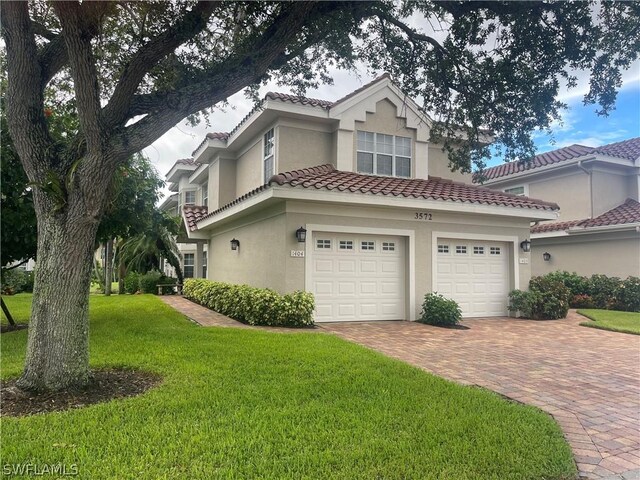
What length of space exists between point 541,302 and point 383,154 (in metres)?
7.06

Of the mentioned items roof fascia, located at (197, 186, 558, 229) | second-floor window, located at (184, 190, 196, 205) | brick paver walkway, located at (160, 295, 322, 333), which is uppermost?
second-floor window, located at (184, 190, 196, 205)

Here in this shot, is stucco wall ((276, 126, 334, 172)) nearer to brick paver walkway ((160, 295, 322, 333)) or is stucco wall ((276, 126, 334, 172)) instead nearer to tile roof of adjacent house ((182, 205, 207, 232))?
brick paver walkway ((160, 295, 322, 333))

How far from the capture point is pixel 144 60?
5.49 metres

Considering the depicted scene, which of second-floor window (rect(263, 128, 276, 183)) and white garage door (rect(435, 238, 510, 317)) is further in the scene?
second-floor window (rect(263, 128, 276, 183))

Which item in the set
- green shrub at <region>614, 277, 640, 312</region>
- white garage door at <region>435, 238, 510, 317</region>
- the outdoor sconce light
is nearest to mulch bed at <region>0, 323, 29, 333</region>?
the outdoor sconce light

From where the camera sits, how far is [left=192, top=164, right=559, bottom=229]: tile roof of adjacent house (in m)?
11.1

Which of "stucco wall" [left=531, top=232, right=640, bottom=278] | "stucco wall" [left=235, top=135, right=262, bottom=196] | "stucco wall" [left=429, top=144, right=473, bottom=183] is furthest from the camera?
"stucco wall" [left=531, top=232, right=640, bottom=278]

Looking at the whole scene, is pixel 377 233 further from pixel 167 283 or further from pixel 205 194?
pixel 167 283

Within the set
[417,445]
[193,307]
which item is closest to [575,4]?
[417,445]

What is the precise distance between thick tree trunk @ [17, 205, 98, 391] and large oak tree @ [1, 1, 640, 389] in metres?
0.01

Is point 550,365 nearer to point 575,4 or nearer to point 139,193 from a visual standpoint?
point 575,4

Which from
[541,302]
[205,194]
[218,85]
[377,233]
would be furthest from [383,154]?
[205,194]

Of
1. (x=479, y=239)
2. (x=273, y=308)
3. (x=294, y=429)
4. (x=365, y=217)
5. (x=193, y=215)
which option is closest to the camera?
(x=294, y=429)

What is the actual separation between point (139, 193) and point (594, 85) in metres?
9.76
